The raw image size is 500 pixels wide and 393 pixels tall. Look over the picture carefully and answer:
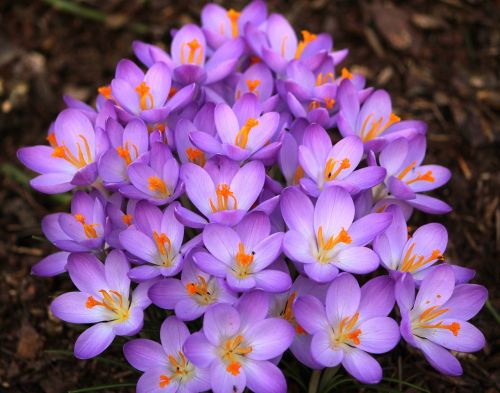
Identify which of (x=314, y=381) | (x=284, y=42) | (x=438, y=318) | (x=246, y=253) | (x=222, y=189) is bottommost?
(x=314, y=381)

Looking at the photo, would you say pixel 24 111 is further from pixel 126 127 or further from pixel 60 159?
pixel 126 127

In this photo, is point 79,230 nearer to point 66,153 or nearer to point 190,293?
point 66,153

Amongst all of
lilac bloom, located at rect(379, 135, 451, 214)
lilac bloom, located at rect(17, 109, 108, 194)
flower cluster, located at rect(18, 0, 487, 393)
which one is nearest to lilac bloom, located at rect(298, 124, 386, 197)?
flower cluster, located at rect(18, 0, 487, 393)

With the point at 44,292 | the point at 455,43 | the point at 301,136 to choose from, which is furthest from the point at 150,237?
the point at 455,43

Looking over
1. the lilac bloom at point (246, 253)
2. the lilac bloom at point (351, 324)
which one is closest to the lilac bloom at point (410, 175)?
the lilac bloom at point (351, 324)

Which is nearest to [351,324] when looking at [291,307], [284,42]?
[291,307]

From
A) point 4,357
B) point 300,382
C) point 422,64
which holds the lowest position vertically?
point 4,357
